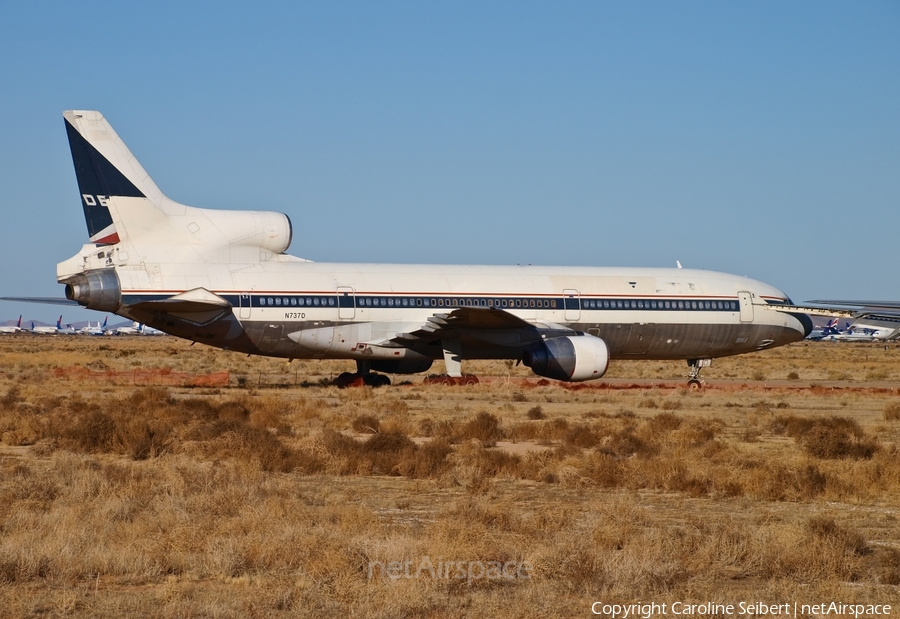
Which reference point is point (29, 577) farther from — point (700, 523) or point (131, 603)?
point (700, 523)

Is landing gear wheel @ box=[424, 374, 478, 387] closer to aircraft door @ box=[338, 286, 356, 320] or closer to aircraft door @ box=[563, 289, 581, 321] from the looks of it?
aircraft door @ box=[563, 289, 581, 321]

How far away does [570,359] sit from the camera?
29.2 m

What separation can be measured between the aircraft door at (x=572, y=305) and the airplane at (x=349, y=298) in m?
0.04

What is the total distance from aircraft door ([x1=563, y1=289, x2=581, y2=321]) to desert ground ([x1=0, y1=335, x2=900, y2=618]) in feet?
26.4

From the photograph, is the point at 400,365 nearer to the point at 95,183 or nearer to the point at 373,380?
the point at 373,380

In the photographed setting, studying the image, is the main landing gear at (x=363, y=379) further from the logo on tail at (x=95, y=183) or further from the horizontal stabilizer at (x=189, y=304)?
the logo on tail at (x=95, y=183)

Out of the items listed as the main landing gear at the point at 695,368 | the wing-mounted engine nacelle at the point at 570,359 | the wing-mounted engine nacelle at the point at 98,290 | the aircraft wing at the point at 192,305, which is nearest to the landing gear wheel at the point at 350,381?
the aircraft wing at the point at 192,305

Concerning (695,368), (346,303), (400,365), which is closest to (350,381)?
(400,365)

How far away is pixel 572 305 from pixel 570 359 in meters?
3.29

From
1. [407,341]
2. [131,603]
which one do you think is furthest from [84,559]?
[407,341]

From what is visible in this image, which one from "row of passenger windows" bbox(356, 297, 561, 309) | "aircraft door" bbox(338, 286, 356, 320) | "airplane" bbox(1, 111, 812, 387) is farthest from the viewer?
"row of passenger windows" bbox(356, 297, 561, 309)

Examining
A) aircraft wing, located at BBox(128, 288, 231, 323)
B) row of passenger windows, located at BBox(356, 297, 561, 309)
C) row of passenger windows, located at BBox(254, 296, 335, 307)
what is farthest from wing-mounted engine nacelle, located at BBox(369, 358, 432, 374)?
aircraft wing, located at BBox(128, 288, 231, 323)

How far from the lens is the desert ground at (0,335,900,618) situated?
7.93 meters

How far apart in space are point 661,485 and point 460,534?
5247 mm
